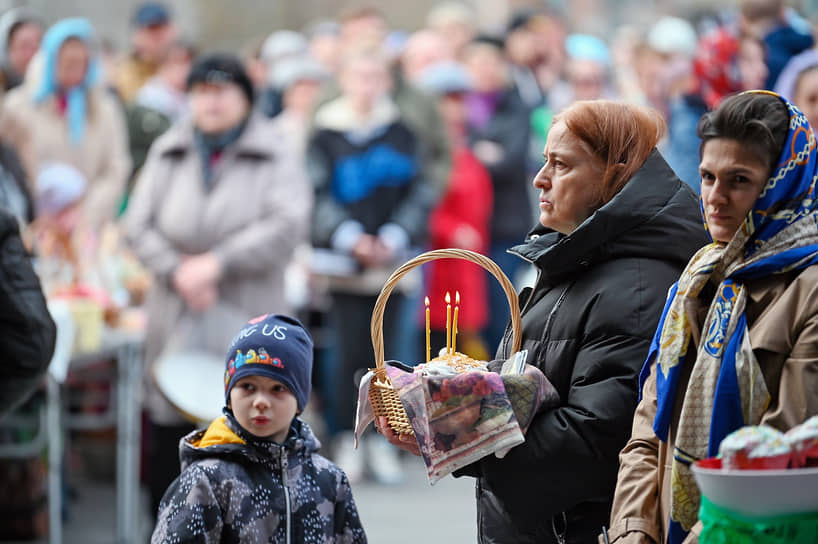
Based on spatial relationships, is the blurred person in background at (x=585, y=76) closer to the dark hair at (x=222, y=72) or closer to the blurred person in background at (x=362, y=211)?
the blurred person in background at (x=362, y=211)

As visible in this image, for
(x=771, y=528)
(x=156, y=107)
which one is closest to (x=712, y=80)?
(x=156, y=107)

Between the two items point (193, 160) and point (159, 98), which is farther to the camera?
point (159, 98)

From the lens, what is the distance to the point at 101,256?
8070 millimetres

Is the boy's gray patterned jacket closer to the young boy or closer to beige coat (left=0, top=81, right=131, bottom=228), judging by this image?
the young boy

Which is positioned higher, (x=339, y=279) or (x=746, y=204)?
(x=746, y=204)

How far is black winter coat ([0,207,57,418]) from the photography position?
169 inches

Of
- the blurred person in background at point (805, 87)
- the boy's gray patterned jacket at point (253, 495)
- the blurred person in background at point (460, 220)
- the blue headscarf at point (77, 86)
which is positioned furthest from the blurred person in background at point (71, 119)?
the boy's gray patterned jacket at point (253, 495)

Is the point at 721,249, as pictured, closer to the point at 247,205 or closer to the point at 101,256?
the point at 247,205

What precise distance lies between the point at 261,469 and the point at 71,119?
5.72m

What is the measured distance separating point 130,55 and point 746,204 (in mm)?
10930

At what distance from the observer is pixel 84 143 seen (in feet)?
29.7

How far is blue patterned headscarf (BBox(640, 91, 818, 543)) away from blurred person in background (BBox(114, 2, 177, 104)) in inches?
406

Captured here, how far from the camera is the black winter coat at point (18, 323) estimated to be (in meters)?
4.30

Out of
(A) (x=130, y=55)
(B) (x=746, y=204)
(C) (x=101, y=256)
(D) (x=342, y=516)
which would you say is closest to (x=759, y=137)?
(B) (x=746, y=204)
